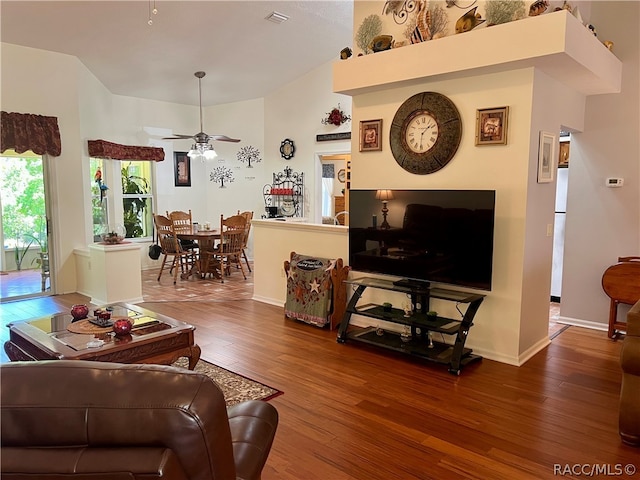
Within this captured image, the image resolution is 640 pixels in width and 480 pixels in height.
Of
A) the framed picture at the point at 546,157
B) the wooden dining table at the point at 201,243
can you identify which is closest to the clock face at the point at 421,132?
the framed picture at the point at 546,157

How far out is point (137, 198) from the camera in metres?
8.09

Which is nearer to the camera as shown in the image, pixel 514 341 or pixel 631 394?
pixel 631 394

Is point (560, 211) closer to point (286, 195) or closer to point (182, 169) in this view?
point (286, 195)

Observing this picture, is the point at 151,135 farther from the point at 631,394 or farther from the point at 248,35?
the point at 631,394

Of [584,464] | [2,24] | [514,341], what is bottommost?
[584,464]

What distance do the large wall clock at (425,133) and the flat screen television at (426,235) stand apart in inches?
15.4

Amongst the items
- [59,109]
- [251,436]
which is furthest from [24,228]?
[251,436]

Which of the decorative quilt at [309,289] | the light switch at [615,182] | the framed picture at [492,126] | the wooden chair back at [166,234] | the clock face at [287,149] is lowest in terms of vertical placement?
the decorative quilt at [309,289]

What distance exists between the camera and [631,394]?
2475 millimetres

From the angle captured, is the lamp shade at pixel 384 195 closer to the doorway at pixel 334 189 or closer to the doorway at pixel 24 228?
the doorway at pixel 334 189

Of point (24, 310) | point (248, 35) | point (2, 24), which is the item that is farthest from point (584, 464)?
point (2, 24)

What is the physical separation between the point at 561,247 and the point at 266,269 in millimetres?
3642

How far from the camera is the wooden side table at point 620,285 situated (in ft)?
13.5

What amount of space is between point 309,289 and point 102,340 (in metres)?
2.25
